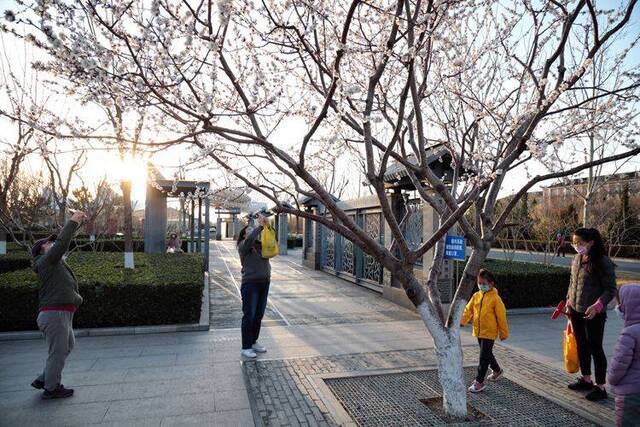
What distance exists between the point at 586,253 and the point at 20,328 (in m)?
7.41

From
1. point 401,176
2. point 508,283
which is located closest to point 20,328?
point 401,176

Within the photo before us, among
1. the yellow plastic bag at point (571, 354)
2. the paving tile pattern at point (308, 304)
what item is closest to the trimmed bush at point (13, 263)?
the paving tile pattern at point (308, 304)

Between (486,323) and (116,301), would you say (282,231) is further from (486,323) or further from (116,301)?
(486,323)

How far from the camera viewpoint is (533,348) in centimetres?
604

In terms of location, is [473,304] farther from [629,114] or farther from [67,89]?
[67,89]

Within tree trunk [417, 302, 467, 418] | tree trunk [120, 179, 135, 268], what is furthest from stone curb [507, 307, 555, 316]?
tree trunk [120, 179, 135, 268]

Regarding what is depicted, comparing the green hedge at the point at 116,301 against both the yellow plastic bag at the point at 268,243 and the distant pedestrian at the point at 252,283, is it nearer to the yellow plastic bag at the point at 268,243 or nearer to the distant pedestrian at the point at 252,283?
the distant pedestrian at the point at 252,283

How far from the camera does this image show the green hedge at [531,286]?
27.8ft

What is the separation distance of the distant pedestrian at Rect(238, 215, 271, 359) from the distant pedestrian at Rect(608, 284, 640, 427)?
362cm

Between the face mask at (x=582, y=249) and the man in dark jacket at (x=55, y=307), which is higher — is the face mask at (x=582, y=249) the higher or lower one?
the higher one

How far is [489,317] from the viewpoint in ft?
14.2

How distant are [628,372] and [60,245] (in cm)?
479

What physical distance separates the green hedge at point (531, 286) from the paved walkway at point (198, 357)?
476mm

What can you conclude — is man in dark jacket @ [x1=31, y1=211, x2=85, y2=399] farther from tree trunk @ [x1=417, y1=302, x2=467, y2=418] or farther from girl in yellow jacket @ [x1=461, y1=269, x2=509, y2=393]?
girl in yellow jacket @ [x1=461, y1=269, x2=509, y2=393]
